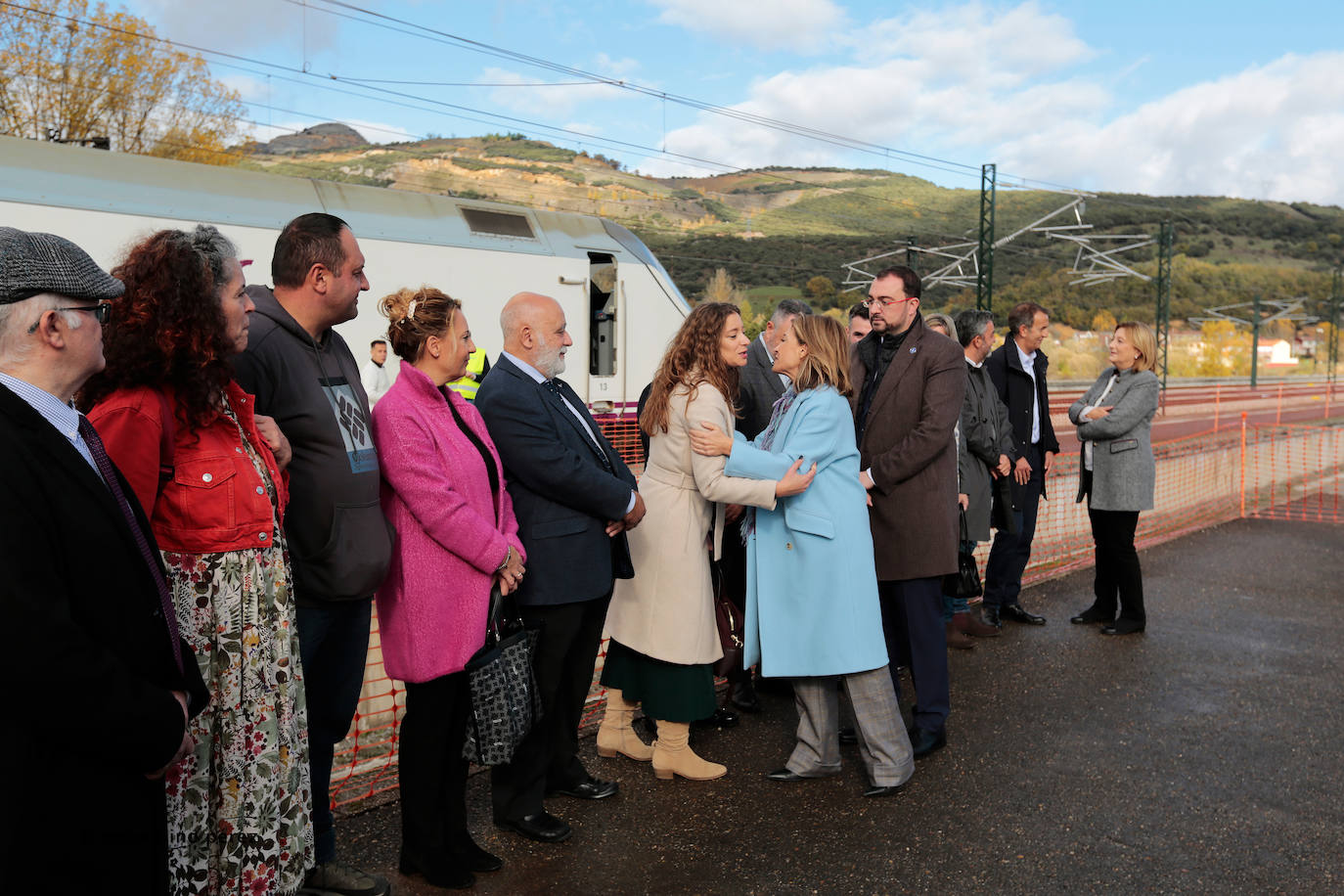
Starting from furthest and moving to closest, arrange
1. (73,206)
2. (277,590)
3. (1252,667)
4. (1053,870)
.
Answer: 1. (73,206)
2. (1252,667)
3. (1053,870)
4. (277,590)

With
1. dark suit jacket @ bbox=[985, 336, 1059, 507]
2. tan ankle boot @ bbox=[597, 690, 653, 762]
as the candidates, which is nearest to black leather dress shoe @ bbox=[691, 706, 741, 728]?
tan ankle boot @ bbox=[597, 690, 653, 762]

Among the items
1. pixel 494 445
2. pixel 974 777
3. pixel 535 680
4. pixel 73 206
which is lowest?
pixel 974 777

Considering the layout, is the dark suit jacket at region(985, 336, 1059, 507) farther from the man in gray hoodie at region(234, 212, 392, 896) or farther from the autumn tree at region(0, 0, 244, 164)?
the autumn tree at region(0, 0, 244, 164)

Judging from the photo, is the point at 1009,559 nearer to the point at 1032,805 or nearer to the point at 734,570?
the point at 734,570

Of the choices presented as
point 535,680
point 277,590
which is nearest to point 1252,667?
point 535,680

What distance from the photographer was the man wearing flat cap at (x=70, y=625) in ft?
5.41

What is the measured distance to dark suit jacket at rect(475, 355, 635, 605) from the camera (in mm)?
3494

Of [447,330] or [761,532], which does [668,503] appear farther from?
[447,330]

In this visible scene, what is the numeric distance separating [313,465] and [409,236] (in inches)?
343

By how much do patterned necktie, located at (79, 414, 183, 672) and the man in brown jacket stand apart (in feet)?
9.72

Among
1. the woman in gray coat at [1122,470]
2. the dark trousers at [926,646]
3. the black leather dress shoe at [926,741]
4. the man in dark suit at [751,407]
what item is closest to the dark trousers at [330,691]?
the man in dark suit at [751,407]

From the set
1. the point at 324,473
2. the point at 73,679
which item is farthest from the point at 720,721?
the point at 73,679

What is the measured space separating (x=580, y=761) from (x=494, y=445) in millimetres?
1443

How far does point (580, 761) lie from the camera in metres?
4.06
